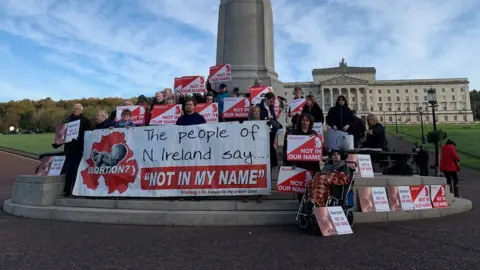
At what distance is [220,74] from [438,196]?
8.23 metres

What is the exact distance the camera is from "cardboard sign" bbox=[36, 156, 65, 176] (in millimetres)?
8962

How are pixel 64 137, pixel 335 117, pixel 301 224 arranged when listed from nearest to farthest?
pixel 301 224, pixel 64 137, pixel 335 117

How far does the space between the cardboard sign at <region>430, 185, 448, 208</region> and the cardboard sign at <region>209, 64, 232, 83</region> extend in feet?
25.4

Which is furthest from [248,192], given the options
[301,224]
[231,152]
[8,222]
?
[8,222]

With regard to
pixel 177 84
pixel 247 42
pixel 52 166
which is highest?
pixel 247 42

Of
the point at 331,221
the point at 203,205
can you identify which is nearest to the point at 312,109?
the point at 203,205

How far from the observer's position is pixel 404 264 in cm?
450

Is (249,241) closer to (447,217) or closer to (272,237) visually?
(272,237)

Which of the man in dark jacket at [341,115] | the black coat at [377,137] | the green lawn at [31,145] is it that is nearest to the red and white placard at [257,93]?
the man in dark jacket at [341,115]

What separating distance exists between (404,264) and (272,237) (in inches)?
82.0

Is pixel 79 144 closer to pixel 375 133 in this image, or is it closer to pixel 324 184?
pixel 324 184

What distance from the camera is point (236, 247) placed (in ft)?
17.5

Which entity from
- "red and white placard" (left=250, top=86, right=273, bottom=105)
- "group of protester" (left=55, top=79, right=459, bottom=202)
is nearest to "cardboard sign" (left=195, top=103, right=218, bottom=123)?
"group of protester" (left=55, top=79, right=459, bottom=202)

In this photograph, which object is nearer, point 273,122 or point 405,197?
point 273,122
